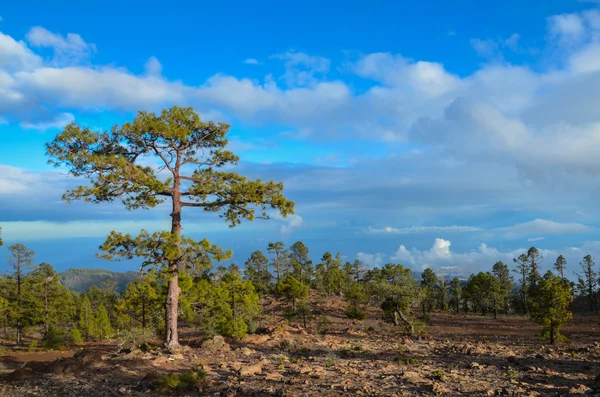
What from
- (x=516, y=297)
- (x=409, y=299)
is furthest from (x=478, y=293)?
(x=409, y=299)

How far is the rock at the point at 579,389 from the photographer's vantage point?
1288cm

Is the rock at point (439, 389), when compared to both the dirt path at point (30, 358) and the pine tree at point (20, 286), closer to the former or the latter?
the dirt path at point (30, 358)

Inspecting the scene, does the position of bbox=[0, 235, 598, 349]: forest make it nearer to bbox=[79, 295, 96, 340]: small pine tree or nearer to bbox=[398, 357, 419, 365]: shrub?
bbox=[79, 295, 96, 340]: small pine tree

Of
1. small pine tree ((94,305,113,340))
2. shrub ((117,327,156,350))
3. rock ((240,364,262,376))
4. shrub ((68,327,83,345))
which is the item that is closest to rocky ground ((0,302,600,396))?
rock ((240,364,262,376))

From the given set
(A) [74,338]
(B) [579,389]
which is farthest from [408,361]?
(A) [74,338]

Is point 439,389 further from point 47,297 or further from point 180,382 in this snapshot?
point 47,297

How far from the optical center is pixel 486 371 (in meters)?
17.1

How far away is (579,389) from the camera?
522 inches

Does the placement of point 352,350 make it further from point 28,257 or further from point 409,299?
point 28,257

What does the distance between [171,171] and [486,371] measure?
1847cm

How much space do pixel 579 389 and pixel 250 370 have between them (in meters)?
12.0

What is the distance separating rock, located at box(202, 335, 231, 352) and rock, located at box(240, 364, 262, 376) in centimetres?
623

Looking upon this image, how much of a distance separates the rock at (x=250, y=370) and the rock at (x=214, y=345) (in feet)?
20.5

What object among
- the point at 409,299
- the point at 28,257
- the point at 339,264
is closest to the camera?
the point at 409,299
